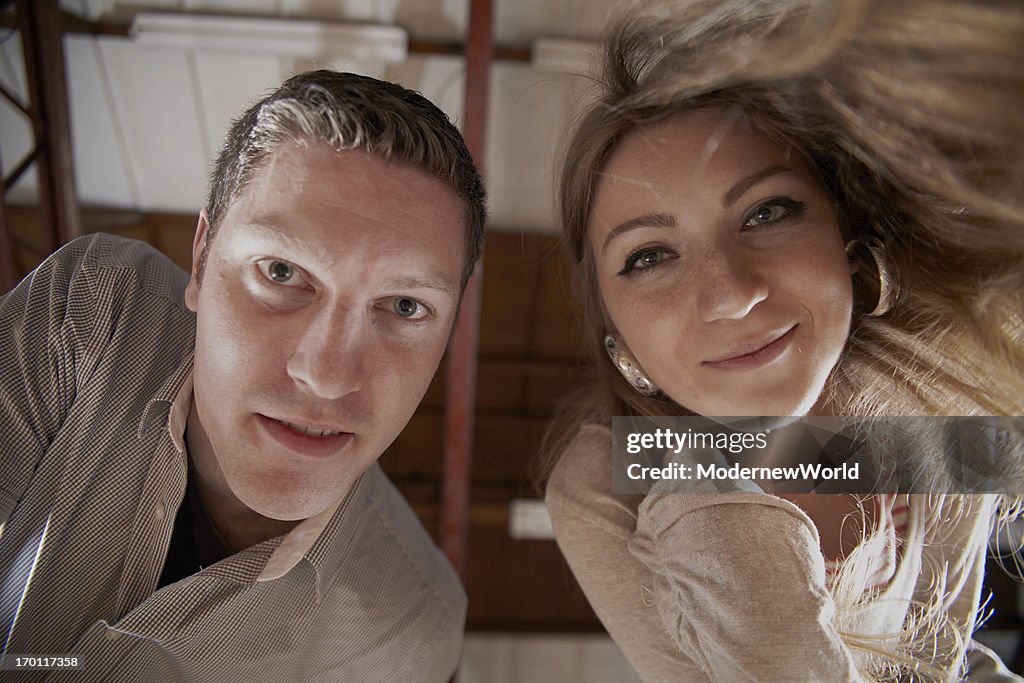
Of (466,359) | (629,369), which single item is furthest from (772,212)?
(466,359)

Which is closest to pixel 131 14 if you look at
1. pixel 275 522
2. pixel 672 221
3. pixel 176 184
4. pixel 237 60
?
pixel 237 60

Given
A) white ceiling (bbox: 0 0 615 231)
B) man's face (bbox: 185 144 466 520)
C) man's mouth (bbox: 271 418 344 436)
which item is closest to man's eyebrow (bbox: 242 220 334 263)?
man's face (bbox: 185 144 466 520)

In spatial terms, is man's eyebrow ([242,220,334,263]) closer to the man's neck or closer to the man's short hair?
the man's short hair

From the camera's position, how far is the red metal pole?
112cm

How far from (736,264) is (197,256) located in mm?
400

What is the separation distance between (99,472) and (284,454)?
201 mm

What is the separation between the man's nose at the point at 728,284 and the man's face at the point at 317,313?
0.18 meters

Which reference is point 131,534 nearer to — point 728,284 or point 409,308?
point 409,308

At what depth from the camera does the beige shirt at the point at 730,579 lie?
1.56ft

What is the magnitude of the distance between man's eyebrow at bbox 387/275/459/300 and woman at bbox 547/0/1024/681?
14cm

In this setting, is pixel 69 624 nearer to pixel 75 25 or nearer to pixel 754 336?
pixel 754 336

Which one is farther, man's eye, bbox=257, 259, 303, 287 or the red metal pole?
the red metal pole

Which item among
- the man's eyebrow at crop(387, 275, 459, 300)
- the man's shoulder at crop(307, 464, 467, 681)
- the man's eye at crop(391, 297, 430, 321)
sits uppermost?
the man's eyebrow at crop(387, 275, 459, 300)

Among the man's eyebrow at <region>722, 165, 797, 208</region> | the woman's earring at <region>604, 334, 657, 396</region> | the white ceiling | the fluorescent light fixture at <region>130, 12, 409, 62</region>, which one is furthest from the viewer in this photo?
the fluorescent light fixture at <region>130, 12, 409, 62</region>
